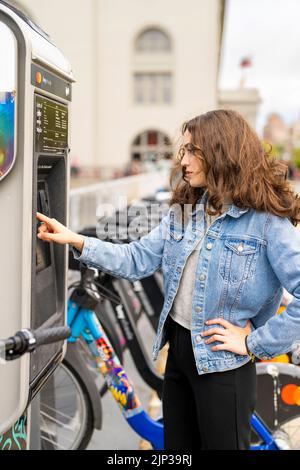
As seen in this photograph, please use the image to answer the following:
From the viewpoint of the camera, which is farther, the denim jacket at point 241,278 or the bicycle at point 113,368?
the bicycle at point 113,368

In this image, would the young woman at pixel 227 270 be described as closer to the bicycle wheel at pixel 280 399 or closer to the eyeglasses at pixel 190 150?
the eyeglasses at pixel 190 150

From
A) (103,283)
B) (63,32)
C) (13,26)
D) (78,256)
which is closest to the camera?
(13,26)

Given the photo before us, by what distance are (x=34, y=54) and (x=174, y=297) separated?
0.97 metres

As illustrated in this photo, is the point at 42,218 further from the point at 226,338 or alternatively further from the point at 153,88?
the point at 153,88

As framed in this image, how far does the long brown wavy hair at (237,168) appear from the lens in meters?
2.25

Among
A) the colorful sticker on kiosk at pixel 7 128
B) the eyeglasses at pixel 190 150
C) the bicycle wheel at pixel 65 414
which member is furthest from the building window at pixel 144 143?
the colorful sticker on kiosk at pixel 7 128

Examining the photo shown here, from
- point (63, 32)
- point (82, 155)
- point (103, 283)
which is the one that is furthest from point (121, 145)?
point (103, 283)

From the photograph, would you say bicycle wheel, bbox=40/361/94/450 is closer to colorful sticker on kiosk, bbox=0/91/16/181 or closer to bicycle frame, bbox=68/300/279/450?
bicycle frame, bbox=68/300/279/450

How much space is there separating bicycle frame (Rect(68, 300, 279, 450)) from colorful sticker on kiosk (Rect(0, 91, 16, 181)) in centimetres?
128

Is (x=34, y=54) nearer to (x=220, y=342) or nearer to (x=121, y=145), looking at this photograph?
(x=220, y=342)

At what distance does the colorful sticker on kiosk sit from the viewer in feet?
6.44

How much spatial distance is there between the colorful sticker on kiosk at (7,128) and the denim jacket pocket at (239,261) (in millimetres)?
803

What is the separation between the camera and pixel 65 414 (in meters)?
3.32

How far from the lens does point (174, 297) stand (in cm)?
237
